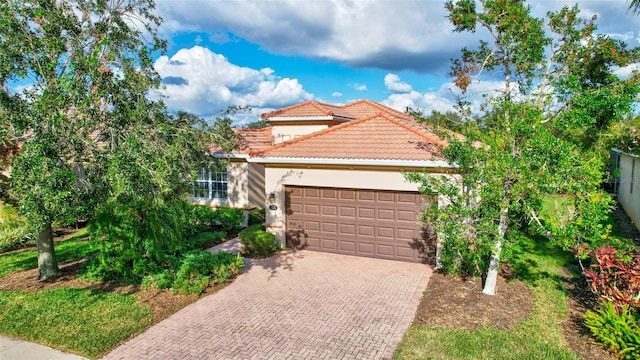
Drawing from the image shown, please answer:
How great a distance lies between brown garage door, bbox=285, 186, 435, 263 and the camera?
11430 millimetres

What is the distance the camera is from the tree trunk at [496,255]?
26.5 ft

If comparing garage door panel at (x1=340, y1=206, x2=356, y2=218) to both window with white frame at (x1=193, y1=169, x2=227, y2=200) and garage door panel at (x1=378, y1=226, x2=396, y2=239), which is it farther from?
window with white frame at (x1=193, y1=169, x2=227, y2=200)

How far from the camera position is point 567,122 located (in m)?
8.26

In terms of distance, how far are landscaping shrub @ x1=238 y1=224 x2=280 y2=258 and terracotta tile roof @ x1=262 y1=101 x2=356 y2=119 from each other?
721cm

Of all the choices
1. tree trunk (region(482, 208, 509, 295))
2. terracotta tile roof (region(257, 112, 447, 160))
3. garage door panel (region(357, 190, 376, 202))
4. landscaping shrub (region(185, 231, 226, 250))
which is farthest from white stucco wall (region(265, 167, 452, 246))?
tree trunk (region(482, 208, 509, 295))

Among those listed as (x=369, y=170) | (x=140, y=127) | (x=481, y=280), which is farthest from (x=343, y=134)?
(x=140, y=127)

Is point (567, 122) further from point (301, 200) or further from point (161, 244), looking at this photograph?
point (161, 244)

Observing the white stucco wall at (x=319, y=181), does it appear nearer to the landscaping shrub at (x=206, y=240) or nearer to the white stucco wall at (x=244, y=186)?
the landscaping shrub at (x=206, y=240)

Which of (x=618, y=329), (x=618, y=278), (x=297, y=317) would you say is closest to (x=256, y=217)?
(x=297, y=317)

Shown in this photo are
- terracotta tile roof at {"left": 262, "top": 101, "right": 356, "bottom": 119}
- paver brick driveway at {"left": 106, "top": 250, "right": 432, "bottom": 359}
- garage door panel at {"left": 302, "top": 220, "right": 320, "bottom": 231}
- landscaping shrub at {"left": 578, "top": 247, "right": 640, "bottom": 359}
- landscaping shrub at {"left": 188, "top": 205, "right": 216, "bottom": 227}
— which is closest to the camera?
landscaping shrub at {"left": 578, "top": 247, "right": 640, "bottom": 359}

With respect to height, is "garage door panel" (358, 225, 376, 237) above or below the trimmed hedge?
above

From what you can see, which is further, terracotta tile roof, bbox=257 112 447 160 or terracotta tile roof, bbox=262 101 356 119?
terracotta tile roof, bbox=262 101 356 119

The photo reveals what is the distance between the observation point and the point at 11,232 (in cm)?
1368

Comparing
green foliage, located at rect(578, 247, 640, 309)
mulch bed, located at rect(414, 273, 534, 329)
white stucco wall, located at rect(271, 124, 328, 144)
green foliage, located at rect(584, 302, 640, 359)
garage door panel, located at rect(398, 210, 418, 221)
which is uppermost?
white stucco wall, located at rect(271, 124, 328, 144)
